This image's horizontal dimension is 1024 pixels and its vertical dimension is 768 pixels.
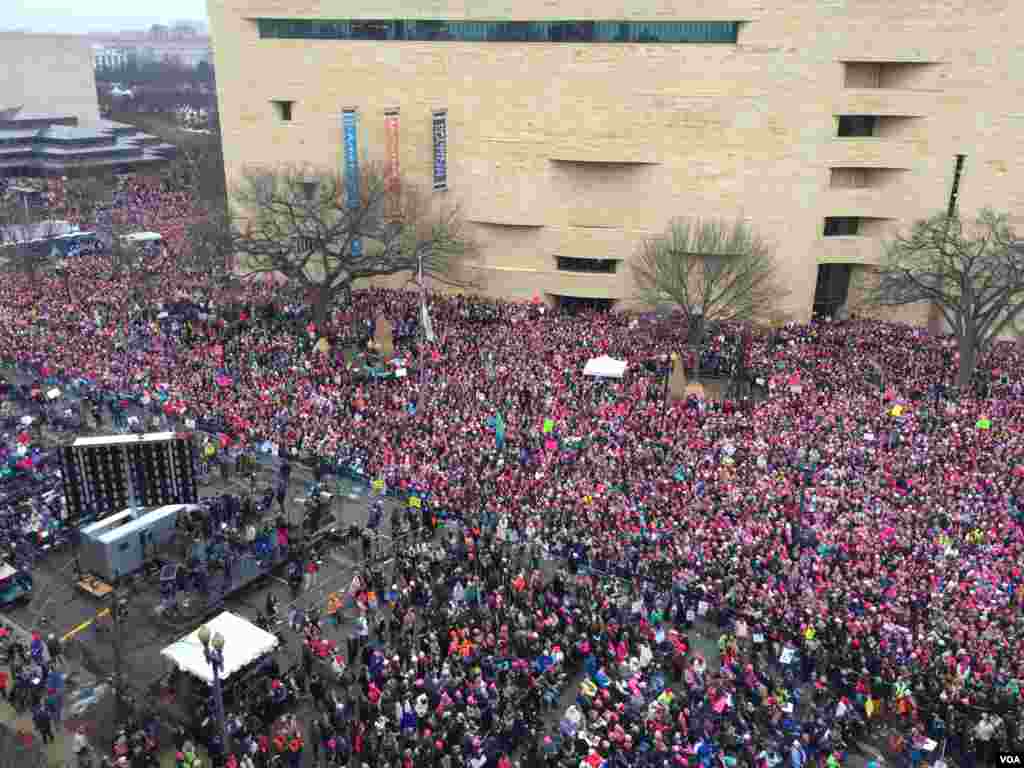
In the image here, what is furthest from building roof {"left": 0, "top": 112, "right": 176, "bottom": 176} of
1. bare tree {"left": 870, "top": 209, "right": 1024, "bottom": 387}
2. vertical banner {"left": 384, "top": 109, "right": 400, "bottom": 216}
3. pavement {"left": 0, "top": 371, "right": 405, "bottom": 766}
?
bare tree {"left": 870, "top": 209, "right": 1024, "bottom": 387}

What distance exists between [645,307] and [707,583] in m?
25.9

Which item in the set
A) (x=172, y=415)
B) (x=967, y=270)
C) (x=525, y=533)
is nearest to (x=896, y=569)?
A: (x=525, y=533)

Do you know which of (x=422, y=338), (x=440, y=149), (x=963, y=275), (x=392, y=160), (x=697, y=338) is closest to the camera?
(x=963, y=275)

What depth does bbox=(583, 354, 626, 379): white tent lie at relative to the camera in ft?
113

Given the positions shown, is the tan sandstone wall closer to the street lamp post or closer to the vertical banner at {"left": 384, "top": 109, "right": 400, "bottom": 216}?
the vertical banner at {"left": 384, "top": 109, "right": 400, "bottom": 216}

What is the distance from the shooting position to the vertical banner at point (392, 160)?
46844 mm

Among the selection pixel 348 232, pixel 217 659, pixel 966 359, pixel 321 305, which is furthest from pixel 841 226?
pixel 217 659

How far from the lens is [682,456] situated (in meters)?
27.7

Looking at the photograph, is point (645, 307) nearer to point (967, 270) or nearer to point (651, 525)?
point (967, 270)

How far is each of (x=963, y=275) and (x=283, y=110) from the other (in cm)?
3849

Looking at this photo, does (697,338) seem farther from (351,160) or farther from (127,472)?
(127,472)

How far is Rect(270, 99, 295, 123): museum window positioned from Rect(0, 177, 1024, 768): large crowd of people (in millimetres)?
16000

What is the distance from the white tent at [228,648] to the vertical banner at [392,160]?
102 ft

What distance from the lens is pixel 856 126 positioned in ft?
145
